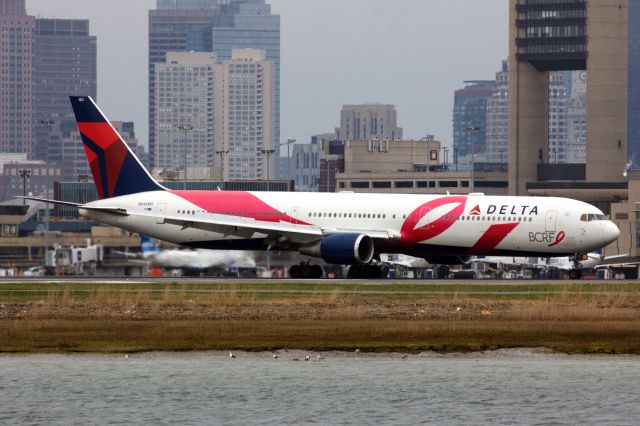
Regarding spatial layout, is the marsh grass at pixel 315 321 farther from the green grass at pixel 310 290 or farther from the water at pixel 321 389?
the water at pixel 321 389

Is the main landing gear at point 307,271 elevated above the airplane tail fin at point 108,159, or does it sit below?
below

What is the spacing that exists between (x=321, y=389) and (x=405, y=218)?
3507 cm

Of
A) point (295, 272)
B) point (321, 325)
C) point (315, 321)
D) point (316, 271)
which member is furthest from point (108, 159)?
point (321, 325)

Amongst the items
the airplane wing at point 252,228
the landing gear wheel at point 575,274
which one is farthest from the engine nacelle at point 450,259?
the landing gear wheel at point 575,274

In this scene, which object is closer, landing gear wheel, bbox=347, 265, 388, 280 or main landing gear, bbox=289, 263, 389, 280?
main landing gear, bbox=289, 263, 389, 280

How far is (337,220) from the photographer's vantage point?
8231 cm

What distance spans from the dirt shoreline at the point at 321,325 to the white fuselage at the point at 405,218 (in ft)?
44.1

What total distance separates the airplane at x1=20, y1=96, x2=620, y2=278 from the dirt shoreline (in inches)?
539

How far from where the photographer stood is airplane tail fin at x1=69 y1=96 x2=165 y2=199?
87.6 meters

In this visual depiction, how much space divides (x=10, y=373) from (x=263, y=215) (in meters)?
36.9

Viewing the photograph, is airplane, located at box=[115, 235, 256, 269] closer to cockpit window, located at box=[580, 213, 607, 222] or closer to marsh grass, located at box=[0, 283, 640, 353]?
cockpit window, located at box=[580, 213, 607, 222]

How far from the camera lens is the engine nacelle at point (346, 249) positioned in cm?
7856

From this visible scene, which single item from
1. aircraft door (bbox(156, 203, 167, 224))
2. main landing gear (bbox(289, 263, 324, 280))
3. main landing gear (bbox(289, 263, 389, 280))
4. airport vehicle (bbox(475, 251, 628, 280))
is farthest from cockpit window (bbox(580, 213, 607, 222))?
airport vehicle (bbox(475, 251, 628, 280))

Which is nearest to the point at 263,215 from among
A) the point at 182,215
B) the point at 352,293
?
the point at 182,215
